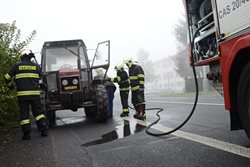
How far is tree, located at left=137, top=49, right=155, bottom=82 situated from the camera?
251 feet

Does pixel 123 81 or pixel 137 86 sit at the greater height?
pixel 123 81

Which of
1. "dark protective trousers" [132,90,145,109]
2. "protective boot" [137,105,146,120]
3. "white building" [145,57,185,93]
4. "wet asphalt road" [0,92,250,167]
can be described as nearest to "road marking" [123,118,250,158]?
"wet asphalt road" [0,92,250,167]

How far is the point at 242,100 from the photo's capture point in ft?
12.0

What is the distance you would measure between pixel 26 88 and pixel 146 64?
231ft

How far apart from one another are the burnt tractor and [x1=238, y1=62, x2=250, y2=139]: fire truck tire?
17.7 ft

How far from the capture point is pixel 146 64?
252 ft

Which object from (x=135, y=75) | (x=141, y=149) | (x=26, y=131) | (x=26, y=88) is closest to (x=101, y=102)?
(x=135, y=75)

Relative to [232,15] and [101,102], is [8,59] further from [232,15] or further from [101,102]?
[232,15]

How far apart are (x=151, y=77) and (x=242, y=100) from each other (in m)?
73.3

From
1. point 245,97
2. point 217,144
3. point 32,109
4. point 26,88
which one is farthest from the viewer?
point 32,109

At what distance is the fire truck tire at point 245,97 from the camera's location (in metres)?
3.52

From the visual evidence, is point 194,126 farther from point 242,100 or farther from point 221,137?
point 242,100

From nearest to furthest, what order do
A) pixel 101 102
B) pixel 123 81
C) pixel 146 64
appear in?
pixel 101 102 < pixel 123 81 < pixel 146 64

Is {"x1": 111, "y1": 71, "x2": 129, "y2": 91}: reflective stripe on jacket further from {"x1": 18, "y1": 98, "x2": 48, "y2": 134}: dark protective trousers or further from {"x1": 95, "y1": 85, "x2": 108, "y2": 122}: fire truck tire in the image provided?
{"x1": 18, "y1": 98, "x2": 48, "y2": 134}: dark protective trousers
